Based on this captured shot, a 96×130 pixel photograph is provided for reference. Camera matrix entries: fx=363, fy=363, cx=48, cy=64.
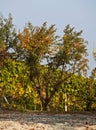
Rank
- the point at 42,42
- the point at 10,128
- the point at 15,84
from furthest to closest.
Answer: the point at 15,84, the point at 42,42, the point at 10,128

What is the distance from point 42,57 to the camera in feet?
61.1

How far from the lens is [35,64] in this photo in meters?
18.5

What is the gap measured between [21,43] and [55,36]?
71.0 inches

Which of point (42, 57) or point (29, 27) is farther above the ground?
point (29, 27)

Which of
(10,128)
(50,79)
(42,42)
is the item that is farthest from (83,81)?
(10,128)

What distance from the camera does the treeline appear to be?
1841 centimetres

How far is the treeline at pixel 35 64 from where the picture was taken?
1841 cm

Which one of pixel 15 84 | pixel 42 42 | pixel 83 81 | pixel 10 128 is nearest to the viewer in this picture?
pixel 10 128

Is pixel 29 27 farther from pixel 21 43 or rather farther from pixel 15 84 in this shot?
pixel 15 84

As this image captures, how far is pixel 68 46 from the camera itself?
1855cm

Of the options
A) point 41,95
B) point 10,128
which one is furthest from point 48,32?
point 10,128

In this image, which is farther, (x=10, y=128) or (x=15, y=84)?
Answer: (x=15, y=84)

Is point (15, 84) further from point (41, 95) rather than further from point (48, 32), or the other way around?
point (48, 32)

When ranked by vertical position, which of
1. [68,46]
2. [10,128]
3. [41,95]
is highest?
[68,46]
